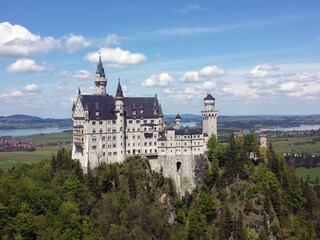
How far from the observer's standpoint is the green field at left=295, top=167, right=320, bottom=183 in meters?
172

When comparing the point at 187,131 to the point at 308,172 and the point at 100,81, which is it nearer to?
the point at 100,81

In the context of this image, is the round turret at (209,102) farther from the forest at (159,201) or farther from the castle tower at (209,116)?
the forest at (159,201)

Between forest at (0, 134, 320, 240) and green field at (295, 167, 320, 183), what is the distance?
6740cm

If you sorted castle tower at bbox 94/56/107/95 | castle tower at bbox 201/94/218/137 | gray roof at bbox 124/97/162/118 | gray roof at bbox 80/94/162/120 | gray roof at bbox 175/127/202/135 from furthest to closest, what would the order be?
castle tower at bbox 201/94/218/137 < castle tower at bbox 94/56/107/95 < gray roof at bbox 124/97/162/118 < gray roof at bbox 175/127/202/135 < gray roof at bbox 80/94/162/120

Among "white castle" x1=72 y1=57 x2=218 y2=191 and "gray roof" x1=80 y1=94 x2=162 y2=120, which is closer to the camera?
"white castle" x1=72 y1=57 x2=218 y2=191

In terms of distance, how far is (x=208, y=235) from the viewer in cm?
9006

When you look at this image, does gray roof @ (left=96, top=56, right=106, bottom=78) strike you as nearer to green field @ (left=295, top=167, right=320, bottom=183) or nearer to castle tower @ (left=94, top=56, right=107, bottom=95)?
castle tower @ (left=94, top=56, right=107, bottom=95)

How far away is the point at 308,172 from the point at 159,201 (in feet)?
360

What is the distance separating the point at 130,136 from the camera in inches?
4018

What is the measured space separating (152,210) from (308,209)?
132 ft

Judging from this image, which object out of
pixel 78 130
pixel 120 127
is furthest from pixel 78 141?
pixel 120 127

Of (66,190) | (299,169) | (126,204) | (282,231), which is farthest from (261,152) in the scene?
(299,169)

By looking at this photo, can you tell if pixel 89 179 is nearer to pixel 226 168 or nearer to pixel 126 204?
pixel 126 204

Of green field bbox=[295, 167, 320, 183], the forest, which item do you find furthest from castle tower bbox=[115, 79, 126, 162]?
green field bbox=[295, 167, 320, 183]
